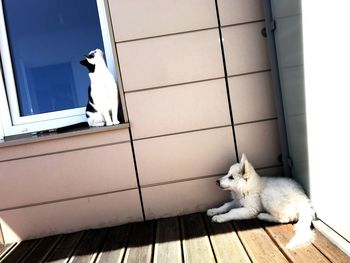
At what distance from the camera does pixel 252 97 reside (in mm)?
2422

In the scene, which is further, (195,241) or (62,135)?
(62,135)

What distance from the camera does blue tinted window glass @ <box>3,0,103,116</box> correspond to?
2.78 meters

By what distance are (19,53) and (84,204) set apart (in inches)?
58.7

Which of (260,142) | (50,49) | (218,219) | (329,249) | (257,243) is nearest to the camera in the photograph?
(329,249)

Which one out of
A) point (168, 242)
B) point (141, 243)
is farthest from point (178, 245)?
point (141, 243)

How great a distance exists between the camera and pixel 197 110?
2430mm

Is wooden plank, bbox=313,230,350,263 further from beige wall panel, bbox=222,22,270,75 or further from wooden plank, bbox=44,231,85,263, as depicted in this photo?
wooden plank, bbox=44,231,85,263

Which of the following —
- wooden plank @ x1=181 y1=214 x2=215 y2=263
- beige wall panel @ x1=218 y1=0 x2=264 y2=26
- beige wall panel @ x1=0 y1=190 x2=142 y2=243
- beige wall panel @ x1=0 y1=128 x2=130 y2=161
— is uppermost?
beige wall panel @ x1=218 y1=0 x2=264 y2=26

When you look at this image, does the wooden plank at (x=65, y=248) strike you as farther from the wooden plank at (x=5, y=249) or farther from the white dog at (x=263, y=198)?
the white dog at (x=263, y=198)

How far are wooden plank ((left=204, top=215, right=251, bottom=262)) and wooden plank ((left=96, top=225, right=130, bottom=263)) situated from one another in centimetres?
58

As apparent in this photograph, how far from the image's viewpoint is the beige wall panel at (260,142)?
8.01ft

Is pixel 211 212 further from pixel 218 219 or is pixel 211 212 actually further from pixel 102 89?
pixel 102 89

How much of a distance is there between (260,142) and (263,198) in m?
0.51

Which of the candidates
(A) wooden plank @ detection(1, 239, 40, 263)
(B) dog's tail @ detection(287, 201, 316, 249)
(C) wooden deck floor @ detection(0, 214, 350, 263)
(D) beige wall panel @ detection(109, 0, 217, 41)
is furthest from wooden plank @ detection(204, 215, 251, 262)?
(D) beige wall panel @ detection(109, 0, 217, 41)
